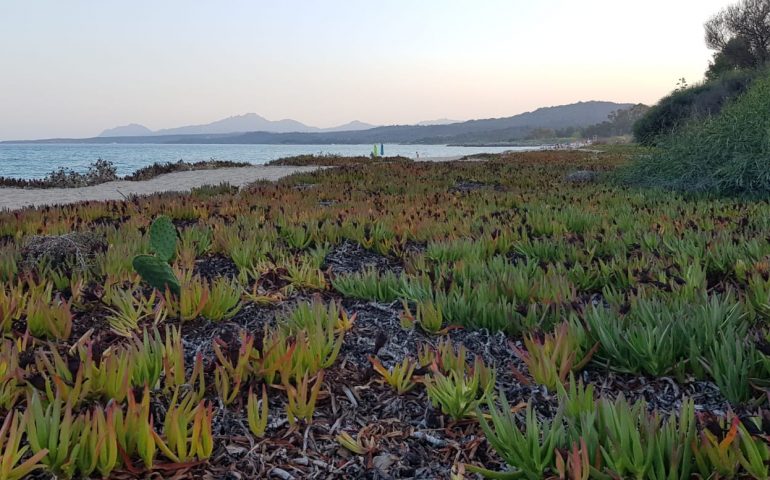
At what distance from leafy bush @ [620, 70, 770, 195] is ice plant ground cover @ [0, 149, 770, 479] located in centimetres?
377

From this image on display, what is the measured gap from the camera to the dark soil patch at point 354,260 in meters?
5.05

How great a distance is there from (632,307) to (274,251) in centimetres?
322

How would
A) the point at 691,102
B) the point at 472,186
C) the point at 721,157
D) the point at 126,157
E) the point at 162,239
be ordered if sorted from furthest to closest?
the point at 126,157 < the point at 691,102 < the point at 472,186 < the point at 721,157 < the point at 162,239

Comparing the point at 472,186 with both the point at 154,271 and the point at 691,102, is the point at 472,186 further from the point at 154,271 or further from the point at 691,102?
the point at 691,102

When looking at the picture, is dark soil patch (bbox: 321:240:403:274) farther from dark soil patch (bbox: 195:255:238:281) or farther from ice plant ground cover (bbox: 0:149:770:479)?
dark soil patch (bbox: 195:255:238:281)

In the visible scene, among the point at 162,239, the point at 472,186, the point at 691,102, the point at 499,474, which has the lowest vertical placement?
the point at 499,474

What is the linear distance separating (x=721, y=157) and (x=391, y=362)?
30.1 feet

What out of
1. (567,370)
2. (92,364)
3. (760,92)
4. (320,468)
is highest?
(760,92)

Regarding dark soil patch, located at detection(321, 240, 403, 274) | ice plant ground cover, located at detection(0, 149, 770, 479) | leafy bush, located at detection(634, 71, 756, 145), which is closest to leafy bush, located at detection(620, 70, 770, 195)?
ice plant ground cover, located at detection(0, 149, 770, 479)

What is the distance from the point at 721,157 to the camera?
370 inches

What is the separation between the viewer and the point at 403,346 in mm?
3020

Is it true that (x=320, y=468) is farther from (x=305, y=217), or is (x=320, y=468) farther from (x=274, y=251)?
(x=305, y=217)

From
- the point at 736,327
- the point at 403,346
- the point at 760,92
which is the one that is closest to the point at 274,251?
the point at 403,346

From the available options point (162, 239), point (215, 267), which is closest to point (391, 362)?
point (162, 239)
